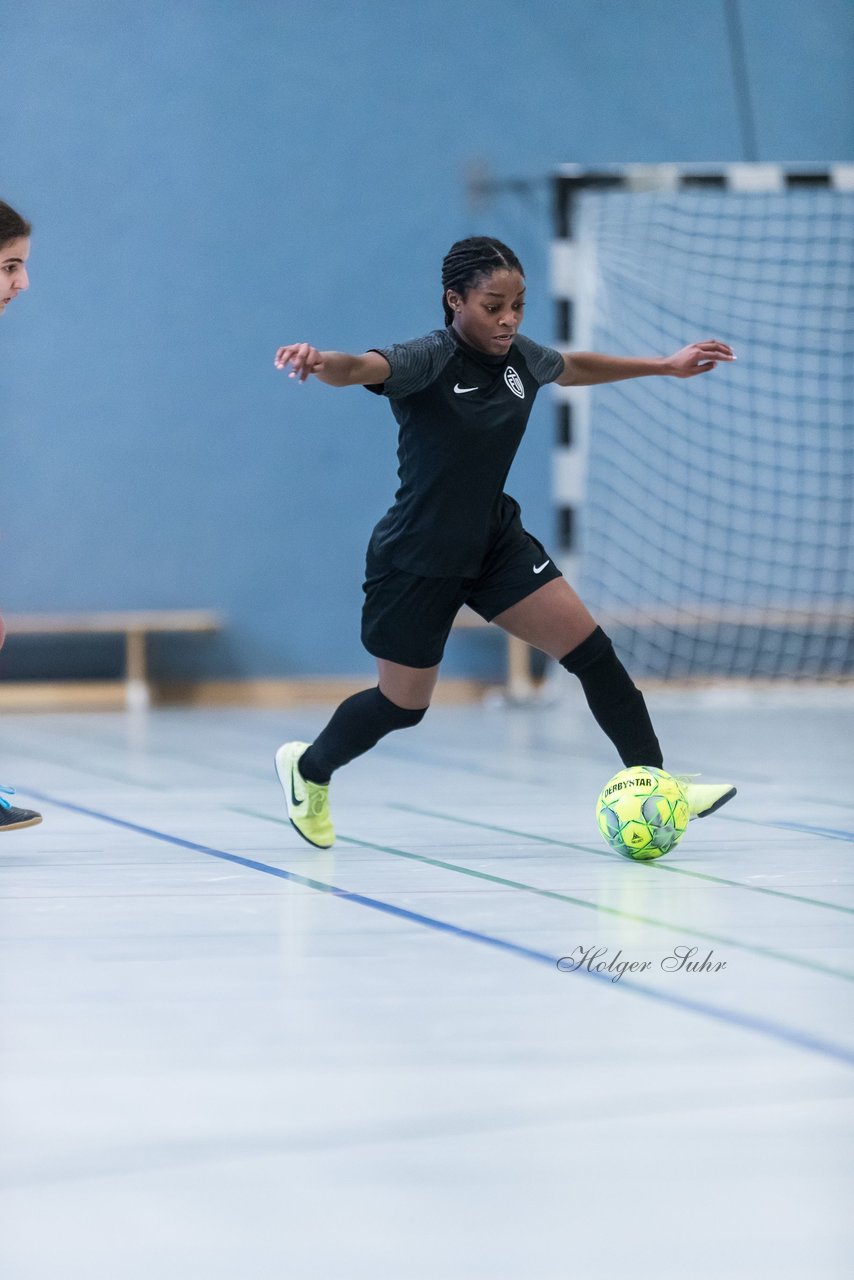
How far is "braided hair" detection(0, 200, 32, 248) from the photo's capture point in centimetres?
400

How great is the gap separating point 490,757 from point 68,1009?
3.92 meters

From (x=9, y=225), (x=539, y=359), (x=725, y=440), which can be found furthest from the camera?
(x=725, y=440)

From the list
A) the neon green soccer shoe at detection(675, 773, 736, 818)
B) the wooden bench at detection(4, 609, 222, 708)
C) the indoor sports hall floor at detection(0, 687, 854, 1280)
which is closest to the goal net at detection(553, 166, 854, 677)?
the wooden bench at detection(4, 609, 222, 708)

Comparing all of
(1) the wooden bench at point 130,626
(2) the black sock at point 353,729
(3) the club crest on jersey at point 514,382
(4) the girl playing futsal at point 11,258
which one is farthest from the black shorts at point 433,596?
(1) the wooden bench at point 130,626

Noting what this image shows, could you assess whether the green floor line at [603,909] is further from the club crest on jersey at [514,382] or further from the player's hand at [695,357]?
the player's hand at [695,357]

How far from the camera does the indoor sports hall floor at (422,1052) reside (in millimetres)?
1698

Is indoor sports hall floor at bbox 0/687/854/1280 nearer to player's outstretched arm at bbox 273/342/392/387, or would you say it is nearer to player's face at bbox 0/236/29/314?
player's outstretched arm at bbox 273/342/392/387

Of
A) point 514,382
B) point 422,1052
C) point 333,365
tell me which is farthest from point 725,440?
point 422,1052

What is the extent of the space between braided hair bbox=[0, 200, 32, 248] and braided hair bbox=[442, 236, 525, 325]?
100 cm

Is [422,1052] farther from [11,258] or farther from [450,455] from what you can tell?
[11,258]

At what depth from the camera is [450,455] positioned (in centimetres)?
391

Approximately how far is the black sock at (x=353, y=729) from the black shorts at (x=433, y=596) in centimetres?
13

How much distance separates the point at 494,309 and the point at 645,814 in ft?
3.87

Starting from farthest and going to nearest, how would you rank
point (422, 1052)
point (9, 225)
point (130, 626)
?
point (130, 626) < point (9, 225) < point (422, 1052)
